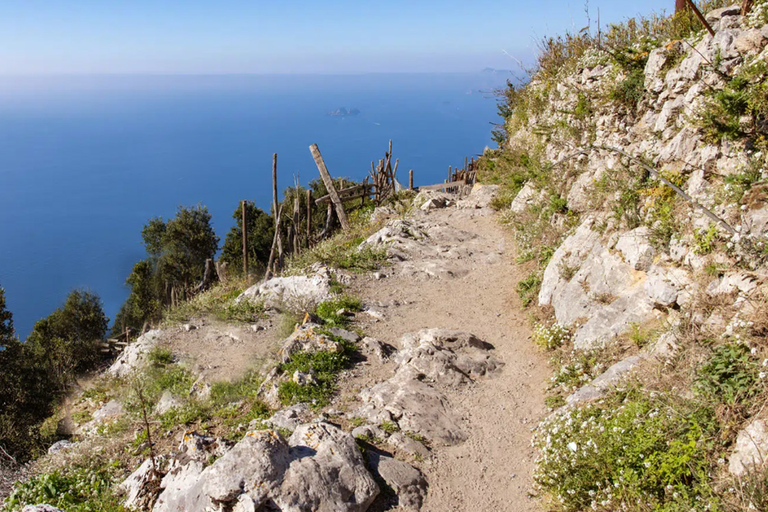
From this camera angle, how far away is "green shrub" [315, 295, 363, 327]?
909 cm

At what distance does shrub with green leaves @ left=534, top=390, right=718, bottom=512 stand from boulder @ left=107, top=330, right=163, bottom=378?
759 cm

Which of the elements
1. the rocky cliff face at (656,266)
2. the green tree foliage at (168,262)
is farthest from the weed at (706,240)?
the green tree foliage at (168,262)

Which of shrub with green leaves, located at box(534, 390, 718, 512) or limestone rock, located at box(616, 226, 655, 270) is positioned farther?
limestone rock, located at box(616, 226, 655, 270)

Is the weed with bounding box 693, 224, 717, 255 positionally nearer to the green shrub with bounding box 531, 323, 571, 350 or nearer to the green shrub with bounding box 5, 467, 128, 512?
the green shrub with bounding box 531, 323, 571, 350

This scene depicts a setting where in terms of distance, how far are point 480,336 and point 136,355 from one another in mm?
6627

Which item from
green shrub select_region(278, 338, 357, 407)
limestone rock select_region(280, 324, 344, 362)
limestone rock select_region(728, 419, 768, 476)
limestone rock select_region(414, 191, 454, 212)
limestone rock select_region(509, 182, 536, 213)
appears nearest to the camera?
limestone rock select_region(728, 419, 768, 476)

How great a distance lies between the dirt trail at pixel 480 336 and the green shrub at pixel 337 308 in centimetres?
43

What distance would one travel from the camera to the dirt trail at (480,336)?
522cm

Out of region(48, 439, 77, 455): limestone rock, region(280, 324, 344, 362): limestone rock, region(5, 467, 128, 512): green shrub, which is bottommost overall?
region(48, 439, 77, 455): limestone rock

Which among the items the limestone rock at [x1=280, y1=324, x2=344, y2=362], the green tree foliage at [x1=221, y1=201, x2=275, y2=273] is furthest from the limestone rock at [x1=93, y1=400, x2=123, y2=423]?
the green tree foliage at [x1=221, y1=201, x2=275, y2=273]

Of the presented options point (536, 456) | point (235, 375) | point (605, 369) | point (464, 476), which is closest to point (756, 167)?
point (605, 369)

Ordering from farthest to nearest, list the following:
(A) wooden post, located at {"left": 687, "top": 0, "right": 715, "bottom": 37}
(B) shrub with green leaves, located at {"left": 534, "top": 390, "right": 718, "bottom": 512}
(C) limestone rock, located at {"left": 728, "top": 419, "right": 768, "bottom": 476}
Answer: (A) wooden post, located at {"left": 687, "top": 0, "right": 715, "bottom": 37} < (B) shrub with green leaves, located at {"left": 534, "top": 390, "right": 718, "bottom": 512} < (C) limestone rock, located at {"left": 728, "top": 419, "right": 768, "bottom": 476}

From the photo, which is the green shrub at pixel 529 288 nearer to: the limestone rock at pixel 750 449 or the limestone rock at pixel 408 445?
the limestone rock at pixel 408 445

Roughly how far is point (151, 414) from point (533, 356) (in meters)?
5.94
